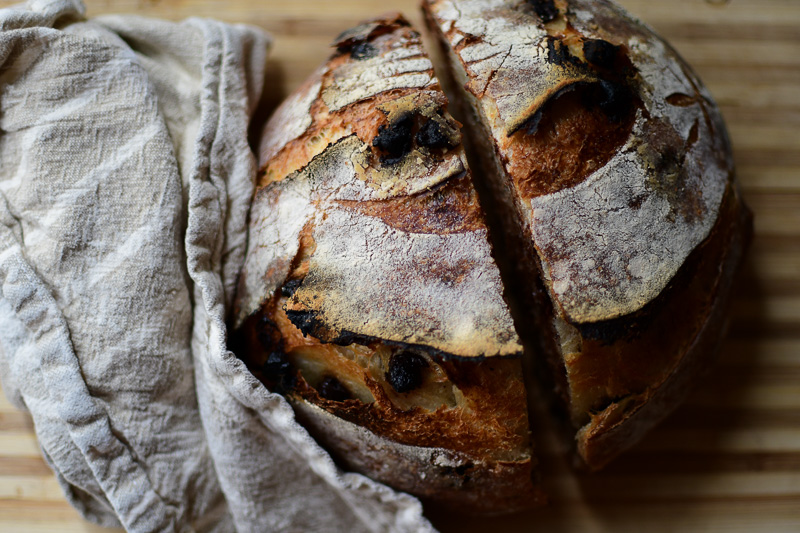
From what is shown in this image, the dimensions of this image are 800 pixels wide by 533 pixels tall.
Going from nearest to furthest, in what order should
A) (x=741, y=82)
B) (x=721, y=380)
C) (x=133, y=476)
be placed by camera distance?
(x=133, y=476) < (x=721, y=380) < (x=741, y=82)

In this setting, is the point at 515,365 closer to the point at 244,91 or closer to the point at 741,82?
the point at 244,91

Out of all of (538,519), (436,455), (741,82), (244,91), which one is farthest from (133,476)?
(741,82)

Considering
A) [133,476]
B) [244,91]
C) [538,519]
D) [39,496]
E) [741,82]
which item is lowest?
[538,519]

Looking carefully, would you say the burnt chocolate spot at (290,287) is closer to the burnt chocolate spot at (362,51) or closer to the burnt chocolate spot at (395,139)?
the burnt chocolate spot at (395,139)

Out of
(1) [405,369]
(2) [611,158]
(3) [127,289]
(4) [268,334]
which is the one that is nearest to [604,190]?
(2) [611,158]

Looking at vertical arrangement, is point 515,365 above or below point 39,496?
above

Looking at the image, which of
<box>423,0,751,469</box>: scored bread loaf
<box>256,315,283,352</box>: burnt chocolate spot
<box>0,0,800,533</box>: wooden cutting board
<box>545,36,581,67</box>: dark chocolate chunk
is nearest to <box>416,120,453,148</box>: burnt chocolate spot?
<box>423,0,751,469</box>: scored bread loaf

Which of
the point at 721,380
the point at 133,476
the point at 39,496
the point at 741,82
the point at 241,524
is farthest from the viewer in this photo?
the point at 741,82
